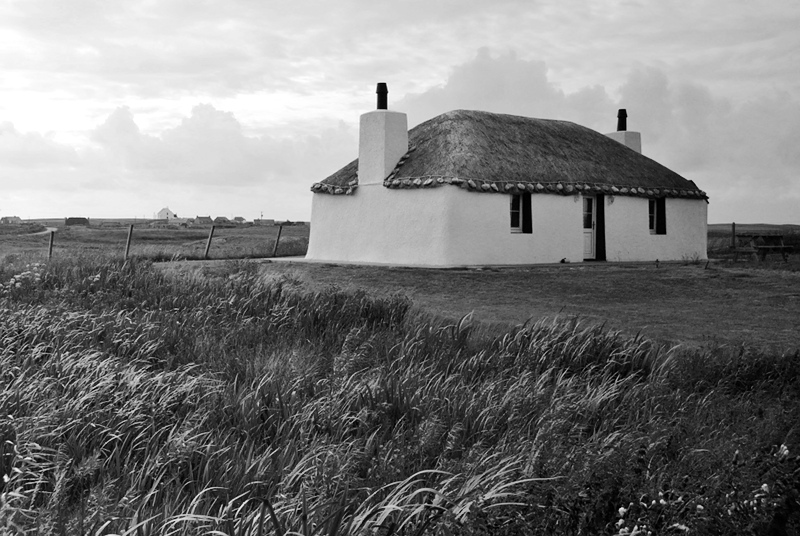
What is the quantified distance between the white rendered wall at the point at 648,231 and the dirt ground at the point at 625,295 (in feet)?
8.53

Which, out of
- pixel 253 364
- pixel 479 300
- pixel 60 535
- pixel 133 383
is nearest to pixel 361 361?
pixel 253 364

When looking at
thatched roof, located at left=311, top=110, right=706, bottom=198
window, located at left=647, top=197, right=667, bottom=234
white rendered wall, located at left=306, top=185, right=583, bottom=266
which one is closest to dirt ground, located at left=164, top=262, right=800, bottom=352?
white rendered wall, located at left=306, top=185, right=583, bottom=266

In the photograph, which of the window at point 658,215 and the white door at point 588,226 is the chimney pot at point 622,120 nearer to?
the window at point 658,215

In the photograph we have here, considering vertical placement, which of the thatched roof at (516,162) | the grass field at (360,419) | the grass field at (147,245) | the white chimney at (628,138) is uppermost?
the white chimney at (628,138)

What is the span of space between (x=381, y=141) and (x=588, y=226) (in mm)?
7250

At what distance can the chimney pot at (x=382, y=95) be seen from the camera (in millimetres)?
24250

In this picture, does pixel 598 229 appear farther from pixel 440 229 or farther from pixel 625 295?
pixel 625 295

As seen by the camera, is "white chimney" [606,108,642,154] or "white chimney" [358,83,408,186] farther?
"white chimney" [606,108,642,154]

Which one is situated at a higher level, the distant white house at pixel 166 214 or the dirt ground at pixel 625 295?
the distant white house at pixel 166 214

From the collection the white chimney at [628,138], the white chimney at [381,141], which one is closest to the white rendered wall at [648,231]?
the white chimney at [628,138]

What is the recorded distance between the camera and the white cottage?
2222cm

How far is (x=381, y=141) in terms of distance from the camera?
Answer: 24.0 metres

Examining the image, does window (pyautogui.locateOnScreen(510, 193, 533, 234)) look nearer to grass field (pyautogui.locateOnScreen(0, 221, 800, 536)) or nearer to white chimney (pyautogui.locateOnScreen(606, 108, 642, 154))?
white chimney (pyautogui.locateOnScreen(606, 108, 642, 154))

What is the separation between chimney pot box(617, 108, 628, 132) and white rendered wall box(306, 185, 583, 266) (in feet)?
28.8
